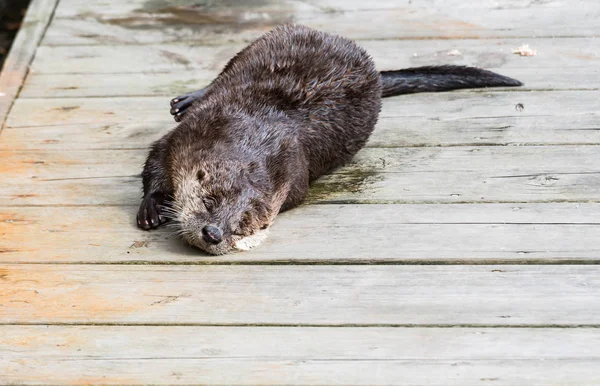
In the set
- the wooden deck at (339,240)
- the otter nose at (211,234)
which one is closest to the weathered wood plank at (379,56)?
the wooden deck at (339,240)

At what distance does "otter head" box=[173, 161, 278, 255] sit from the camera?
2.54 m

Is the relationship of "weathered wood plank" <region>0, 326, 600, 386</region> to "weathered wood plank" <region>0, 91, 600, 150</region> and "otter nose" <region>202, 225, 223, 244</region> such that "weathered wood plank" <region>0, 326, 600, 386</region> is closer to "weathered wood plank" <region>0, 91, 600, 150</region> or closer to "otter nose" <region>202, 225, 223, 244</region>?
"otter nose" <region>202, 225, 223, 244</region>

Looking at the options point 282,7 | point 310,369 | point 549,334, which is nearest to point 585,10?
point 282,7

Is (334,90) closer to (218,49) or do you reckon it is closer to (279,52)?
(279,52)

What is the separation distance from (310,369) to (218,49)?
2.27 metres

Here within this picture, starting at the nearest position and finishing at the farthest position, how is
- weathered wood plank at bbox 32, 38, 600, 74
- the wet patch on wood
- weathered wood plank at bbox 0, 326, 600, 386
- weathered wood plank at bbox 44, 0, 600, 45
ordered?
1. weathered wood plank at bbox 0, 326, 600, 386
2. weathered wood plank at bbox 32, 38, 600, 74
3. weathered wood plank at bbox 44, 0, 600, 45
4. the wet patch on wood

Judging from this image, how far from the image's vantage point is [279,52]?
3209 millimetres

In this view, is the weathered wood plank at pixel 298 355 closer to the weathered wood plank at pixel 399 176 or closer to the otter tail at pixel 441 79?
the weathered wood plank at pixel 399 176

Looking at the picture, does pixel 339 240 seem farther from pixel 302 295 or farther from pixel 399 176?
pixel 399 176

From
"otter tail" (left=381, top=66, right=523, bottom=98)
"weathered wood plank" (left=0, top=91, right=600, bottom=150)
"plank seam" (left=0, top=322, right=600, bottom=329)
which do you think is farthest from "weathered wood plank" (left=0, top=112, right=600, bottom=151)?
"plank seam" (left=0, top=322, right=600, bottom=329)

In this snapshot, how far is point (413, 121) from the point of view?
3404mm

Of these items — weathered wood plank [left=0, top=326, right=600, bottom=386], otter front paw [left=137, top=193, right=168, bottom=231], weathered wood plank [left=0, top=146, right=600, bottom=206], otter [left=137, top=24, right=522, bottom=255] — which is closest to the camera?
weathered wood plank [left=0, top=326, right=600, bottom=386]

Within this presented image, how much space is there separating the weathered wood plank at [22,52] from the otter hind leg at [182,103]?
0.64 m

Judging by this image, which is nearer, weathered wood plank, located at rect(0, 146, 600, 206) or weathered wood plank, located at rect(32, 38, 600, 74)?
weathered wood plank, located at rect(0, 146, 600, 206)
